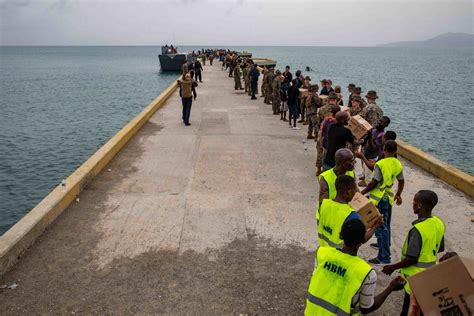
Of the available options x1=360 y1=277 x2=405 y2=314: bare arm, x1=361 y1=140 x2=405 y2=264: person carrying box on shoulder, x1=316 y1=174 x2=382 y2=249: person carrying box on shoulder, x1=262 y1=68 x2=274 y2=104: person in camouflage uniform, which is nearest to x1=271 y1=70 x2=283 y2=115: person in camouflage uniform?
x1=262 y1=68 x2=274 y2=104: person in camouflage uniform

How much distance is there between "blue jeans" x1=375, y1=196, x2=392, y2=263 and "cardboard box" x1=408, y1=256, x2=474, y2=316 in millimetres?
2482

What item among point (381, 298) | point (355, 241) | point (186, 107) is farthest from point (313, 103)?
point (355, 241)

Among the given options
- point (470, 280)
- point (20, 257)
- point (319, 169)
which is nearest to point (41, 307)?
point (20, 257)

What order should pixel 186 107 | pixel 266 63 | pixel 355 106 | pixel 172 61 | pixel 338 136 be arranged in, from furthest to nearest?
1. pixel 172 61
2. pixel 266 63
3. pixel 186 107
4. pixel 355 106
5. pixel 338 136

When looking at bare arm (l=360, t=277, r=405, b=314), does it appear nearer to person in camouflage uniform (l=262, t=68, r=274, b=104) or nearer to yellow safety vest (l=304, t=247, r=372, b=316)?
yellow safety vest (l=304, t=247, r=372, b=316)

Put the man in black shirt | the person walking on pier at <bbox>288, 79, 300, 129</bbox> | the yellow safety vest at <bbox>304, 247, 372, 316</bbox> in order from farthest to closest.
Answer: the person walking on pier at <bbox>288, 79, 300, 129</bbox>
the man in black shirt
the yellow safety vest at <bbox>304, 247, 372, 316</bbox>

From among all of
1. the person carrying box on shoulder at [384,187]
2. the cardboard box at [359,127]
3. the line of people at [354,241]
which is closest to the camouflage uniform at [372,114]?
the cardboard box at [359,127]

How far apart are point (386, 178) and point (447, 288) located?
2.64 meters

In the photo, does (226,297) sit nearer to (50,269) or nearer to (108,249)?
(108,249)

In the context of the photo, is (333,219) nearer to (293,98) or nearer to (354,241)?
(354,241)

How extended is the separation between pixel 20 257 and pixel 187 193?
3206mm

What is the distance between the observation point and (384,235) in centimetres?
518

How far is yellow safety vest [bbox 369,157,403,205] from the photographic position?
5168 millimetres

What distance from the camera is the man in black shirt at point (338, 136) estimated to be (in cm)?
616
